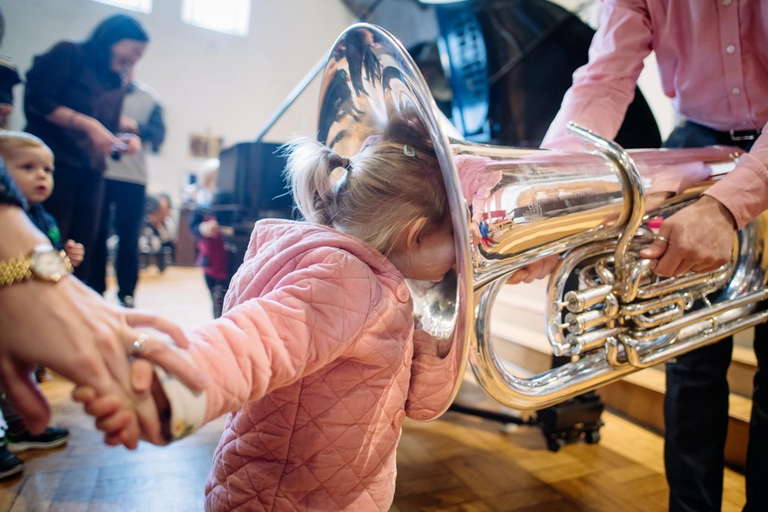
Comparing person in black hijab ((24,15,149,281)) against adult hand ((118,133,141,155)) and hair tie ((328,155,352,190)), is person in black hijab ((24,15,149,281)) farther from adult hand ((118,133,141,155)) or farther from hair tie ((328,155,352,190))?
hair tie ((328,155,352,190))

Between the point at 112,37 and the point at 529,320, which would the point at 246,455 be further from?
the point at 529,320

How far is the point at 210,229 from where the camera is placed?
232 centimetres

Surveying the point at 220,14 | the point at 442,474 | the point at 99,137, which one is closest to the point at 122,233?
the point at 99,137

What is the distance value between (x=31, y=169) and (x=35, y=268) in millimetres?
1148

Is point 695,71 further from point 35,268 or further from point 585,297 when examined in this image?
point 35,268

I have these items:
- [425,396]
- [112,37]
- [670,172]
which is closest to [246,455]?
[425,396]

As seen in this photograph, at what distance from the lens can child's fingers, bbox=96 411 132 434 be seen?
343mm

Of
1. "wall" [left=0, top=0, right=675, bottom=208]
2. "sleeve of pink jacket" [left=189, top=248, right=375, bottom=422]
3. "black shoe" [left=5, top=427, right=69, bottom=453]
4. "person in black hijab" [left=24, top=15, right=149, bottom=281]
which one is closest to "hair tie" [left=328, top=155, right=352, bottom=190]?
"sleeve of pink jacket" [left=189, top=248, right=375, bottom=422]

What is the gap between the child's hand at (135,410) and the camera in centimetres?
34

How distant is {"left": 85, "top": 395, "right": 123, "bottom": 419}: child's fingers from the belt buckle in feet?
3.61

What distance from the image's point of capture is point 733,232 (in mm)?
751

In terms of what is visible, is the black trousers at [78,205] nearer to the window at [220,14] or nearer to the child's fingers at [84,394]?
the child's fingers at [84,394]

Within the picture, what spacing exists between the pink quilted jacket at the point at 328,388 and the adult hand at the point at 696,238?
404 mm

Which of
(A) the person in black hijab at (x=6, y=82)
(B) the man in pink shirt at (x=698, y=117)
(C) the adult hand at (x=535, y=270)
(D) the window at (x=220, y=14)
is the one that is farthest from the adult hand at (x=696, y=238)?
(D) the window at (x=220, y=14)
